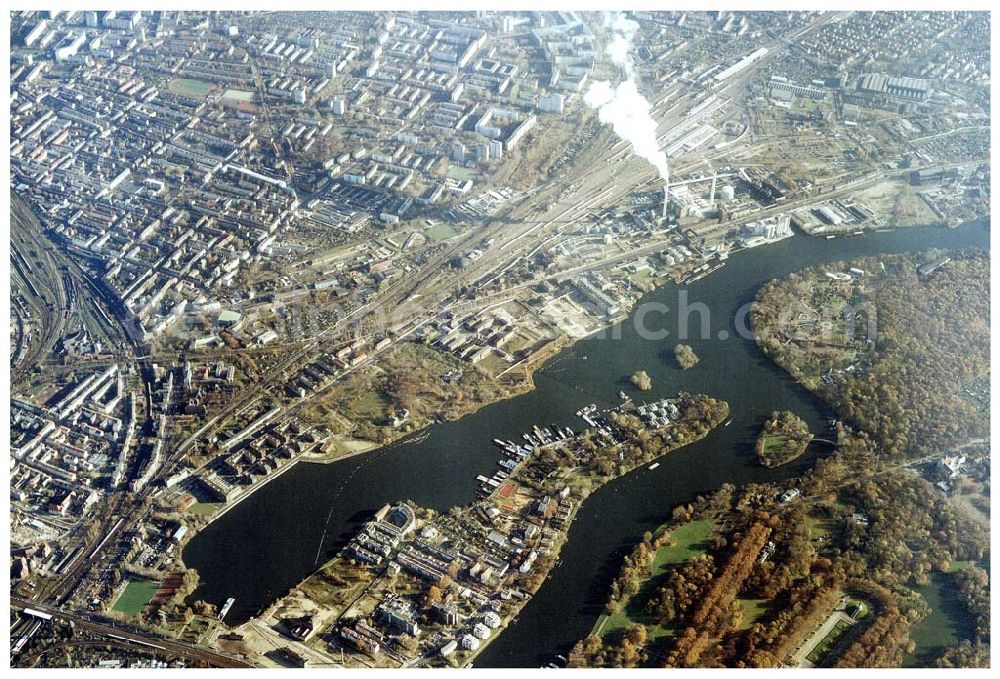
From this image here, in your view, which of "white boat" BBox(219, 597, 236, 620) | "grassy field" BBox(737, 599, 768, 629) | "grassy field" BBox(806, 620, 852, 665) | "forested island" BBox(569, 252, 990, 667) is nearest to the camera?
"grassy field" BBox(806, 620, 852, 665)

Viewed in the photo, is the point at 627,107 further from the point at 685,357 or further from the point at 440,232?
the point at 685,357

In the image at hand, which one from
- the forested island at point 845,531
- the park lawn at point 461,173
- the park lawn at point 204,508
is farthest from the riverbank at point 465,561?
the park lawn at point 461,173

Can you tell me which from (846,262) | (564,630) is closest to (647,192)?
(846,262)

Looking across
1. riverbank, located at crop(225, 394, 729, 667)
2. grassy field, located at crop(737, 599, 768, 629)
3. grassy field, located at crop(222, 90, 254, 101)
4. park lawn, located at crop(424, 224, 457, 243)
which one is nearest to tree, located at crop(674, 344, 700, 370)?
riverbank, located at crop(225, 394, 729, 667)

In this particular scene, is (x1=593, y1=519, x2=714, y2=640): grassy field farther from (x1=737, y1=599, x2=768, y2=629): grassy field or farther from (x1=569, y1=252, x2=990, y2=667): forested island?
(x1=737, y1=599, x2=768, y2=629): grassy field

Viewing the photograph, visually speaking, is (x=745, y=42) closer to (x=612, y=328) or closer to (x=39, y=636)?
(x=612, y=328)

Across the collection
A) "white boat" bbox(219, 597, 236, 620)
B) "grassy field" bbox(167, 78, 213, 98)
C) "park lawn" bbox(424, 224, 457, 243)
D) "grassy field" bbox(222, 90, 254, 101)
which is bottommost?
"white boat" bbox(219, 597, 236, 620)

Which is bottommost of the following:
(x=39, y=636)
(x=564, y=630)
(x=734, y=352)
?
(x=39, y=636)
